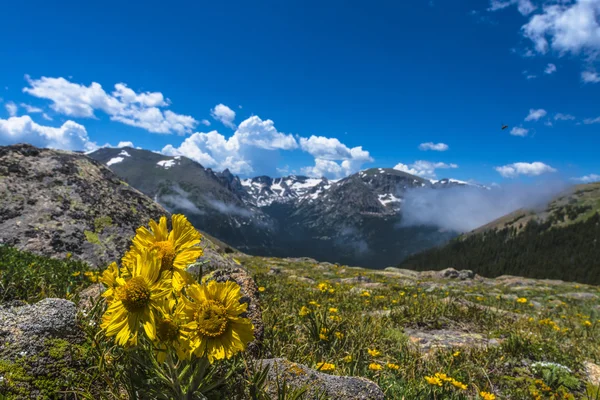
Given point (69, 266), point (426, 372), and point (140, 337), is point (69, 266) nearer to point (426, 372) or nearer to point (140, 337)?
point (140, 337)

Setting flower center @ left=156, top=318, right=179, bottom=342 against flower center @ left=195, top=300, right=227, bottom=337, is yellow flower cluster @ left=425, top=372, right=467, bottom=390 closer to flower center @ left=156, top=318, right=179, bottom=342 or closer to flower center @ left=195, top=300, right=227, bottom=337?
flower center @ left=195, top=300, right=227, bottom=337

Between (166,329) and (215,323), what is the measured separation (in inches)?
10.0

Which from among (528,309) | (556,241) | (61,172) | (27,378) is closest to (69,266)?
(61,172)

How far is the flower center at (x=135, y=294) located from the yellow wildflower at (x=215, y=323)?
8.4 inches

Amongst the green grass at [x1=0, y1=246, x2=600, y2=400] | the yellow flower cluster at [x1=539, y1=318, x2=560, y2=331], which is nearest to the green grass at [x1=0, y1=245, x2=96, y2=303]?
the green grass at [x1=0, y1=246, x2=600, y2=400]

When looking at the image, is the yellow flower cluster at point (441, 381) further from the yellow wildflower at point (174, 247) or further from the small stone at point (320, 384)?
the yellow wildflower at point (174, 247)

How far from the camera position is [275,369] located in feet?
8.94

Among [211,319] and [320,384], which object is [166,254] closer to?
[211,319]

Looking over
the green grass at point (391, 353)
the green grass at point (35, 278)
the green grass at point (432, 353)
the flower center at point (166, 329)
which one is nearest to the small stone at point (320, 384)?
the green grass at point (391, 353)

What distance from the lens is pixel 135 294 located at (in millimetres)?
1608

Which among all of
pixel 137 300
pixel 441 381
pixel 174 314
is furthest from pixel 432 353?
pixel 137 300

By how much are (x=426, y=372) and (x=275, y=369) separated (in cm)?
299

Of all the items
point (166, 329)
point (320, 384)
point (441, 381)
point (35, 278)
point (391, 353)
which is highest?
point (166, 329)

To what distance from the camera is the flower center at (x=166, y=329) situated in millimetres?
1626
